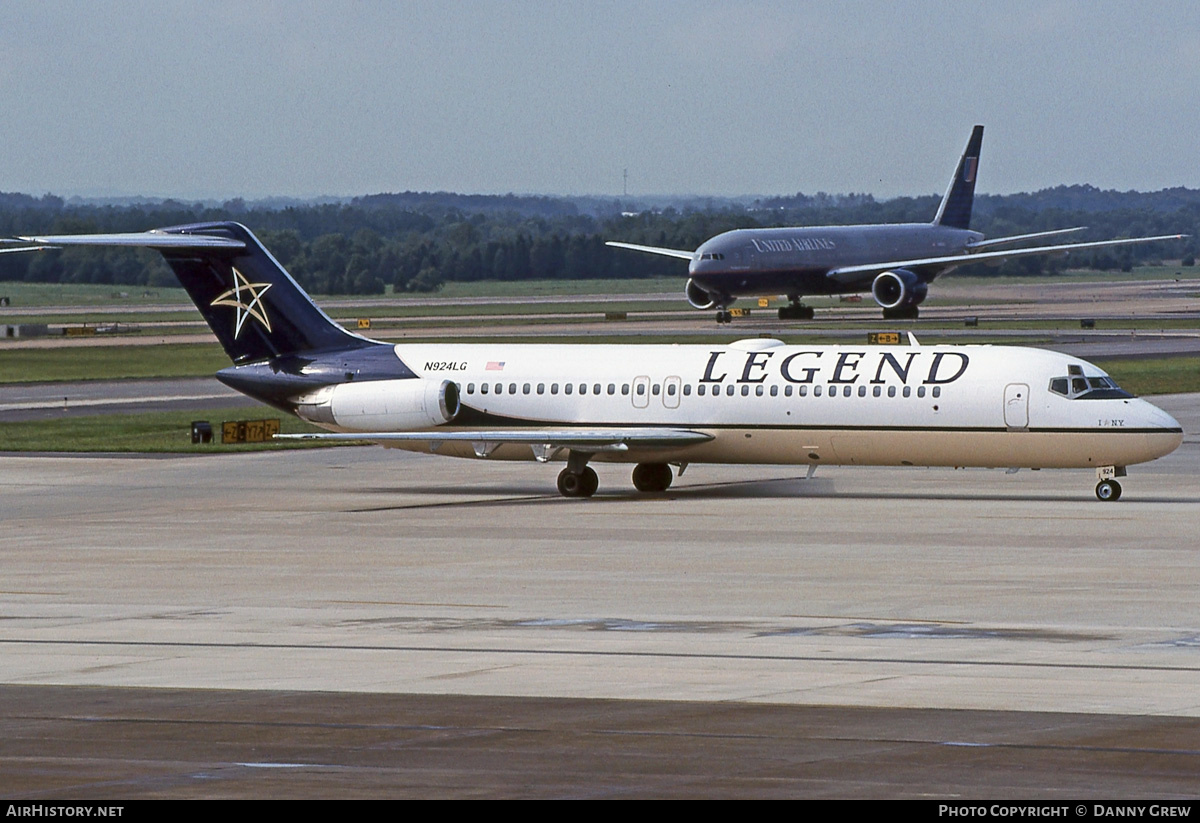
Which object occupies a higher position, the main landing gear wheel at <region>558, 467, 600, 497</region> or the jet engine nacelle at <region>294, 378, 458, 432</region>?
the jet engine nacelle at <region>294, 378, 458, 432</region>

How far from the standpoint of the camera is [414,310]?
164 meters

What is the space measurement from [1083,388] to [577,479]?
10559mm

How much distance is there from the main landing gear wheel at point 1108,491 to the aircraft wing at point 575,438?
791 cm

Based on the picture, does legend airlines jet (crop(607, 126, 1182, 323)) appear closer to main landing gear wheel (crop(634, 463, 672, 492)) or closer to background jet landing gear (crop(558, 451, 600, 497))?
main landing gear wheel (crop(634, 463, 672, 492))

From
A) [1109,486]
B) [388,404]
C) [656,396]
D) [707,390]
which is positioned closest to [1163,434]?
[1109,486]

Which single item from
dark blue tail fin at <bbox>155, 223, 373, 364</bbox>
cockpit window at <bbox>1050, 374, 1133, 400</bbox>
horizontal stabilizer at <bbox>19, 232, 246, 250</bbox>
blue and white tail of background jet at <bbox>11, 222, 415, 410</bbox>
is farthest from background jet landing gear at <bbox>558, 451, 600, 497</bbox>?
cockpit window at <bbox>1050, 374, 1133, 400</bbox>

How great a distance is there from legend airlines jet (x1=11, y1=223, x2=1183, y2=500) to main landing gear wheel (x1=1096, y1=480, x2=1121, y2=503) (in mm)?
20

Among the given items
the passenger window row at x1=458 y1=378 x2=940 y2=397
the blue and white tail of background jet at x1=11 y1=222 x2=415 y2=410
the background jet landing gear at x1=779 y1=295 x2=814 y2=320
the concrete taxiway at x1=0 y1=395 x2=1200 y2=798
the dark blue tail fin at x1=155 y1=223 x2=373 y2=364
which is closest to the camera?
the concrete taxiway at x1=0 y1=395 x2=1200 y2=798

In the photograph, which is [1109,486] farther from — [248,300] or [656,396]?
[248,300]

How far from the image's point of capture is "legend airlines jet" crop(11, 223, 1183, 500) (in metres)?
42.5

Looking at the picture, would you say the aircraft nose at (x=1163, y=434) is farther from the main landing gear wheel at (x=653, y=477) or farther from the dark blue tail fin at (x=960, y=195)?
the dark blue tail fin at (x=960, y=195)

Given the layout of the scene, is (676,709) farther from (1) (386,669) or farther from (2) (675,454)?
(2) (675,454)

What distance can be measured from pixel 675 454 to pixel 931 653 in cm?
2049

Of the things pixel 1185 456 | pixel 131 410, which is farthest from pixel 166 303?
pixel 1185 456
